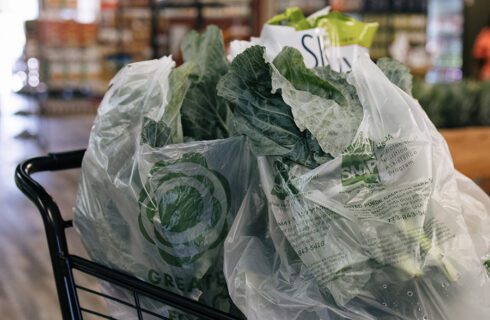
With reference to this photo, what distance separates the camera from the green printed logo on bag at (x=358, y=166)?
82 centimetres

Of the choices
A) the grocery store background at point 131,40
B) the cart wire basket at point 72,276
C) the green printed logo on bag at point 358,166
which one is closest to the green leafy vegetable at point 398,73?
the green printed logo on bag at point 358,166

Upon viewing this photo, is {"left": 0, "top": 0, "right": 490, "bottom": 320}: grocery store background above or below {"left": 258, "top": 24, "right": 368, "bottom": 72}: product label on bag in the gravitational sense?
below

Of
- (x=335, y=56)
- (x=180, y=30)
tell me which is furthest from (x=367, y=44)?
(x=180, y=30)

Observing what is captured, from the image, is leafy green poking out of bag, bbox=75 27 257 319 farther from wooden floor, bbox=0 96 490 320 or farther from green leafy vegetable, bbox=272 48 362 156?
wooden floor, bbox=0 96 490 320

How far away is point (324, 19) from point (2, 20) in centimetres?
1270

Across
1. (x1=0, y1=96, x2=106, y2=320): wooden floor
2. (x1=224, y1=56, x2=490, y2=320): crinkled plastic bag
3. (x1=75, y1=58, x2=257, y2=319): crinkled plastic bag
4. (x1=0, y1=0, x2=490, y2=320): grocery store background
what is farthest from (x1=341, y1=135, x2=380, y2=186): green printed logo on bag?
(x1=0, y1=0, x2=490, y2=320): grocery store background

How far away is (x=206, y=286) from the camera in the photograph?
94 centimetres

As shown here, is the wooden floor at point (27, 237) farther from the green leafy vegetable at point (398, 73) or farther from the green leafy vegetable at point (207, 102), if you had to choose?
the green leafy vegetable at point (398, 73)

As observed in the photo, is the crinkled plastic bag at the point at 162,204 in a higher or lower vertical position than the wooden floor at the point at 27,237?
higher

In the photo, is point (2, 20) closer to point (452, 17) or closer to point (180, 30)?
point (180, 30)

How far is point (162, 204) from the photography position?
0.90 metres

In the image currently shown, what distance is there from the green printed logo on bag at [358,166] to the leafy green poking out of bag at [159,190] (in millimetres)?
158

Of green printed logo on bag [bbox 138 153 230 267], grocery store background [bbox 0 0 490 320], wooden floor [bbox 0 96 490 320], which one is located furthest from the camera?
grocery store background [bbox 0 0 490 320]

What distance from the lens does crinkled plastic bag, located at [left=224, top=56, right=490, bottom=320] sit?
0.80 m
